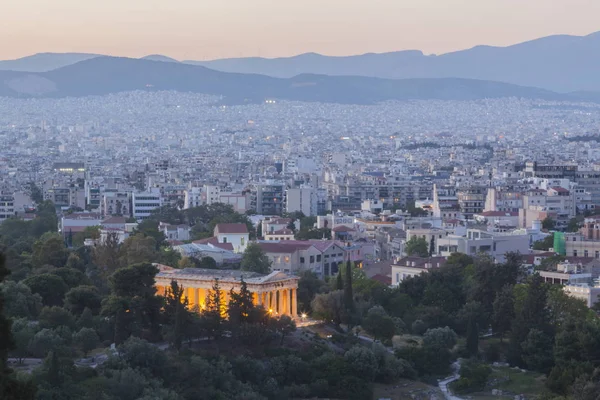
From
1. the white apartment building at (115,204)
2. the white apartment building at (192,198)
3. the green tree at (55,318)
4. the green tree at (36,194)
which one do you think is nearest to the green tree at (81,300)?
the green tree at (55,318)

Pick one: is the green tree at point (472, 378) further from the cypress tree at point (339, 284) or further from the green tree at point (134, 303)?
the green tree at point (134, 303)

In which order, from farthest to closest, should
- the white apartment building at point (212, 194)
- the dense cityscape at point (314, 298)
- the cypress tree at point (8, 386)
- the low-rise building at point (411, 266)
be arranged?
the white apartment building at point (212, 194)
the low-rise building at point (411, 266)
the dense cityscape at point (314, 298)
the cypress tree at point (8, 386)

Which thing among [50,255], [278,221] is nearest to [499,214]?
[278,221]

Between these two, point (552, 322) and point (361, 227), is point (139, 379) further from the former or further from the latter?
point (361, 227)

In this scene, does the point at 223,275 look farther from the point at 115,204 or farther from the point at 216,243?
the point at 115,204

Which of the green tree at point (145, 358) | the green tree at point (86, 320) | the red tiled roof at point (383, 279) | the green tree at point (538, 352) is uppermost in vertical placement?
the green tree at point (86, 320)

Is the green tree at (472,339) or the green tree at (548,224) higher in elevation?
the green tree at (548,224)

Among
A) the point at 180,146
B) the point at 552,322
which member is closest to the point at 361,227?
the point at 552,322
